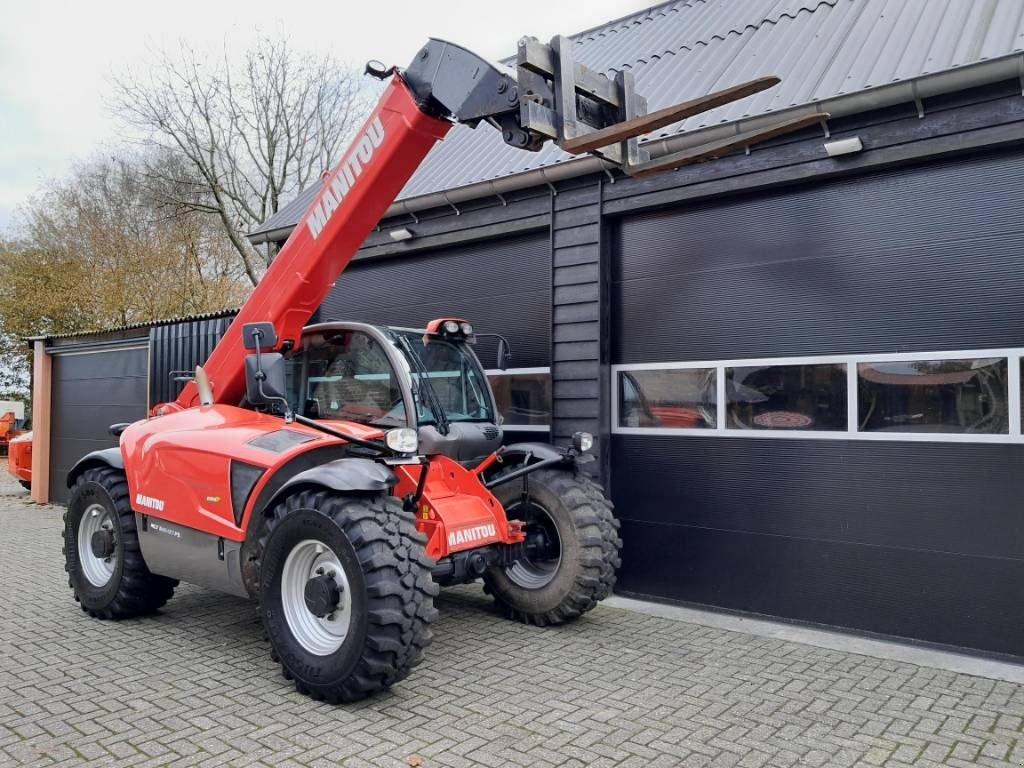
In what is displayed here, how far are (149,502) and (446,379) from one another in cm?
218

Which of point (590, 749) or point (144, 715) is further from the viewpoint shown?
point (144, 715)

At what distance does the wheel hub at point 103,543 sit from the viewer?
5867mm

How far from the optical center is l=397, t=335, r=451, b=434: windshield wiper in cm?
537

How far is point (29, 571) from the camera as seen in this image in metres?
7.53

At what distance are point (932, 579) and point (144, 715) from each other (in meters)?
4.71

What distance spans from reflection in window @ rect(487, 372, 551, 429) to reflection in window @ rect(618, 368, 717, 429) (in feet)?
2.57

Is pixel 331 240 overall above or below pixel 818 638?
above

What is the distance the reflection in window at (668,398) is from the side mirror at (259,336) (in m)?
2.97

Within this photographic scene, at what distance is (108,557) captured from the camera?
19.6ft

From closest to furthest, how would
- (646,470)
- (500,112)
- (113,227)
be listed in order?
(500,112) < (646,470) < (113,227)

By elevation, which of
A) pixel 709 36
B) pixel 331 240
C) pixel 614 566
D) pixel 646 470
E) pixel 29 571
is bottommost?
pixel 29 571

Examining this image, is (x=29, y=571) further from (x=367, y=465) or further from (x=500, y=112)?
(x=500, y=112)

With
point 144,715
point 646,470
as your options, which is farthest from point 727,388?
point 144,715

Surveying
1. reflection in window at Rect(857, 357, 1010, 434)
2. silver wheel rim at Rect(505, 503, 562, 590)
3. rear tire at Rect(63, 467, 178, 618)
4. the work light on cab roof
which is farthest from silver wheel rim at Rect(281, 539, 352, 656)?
reflection in window at Rect(857, 357, 1010, 434)
